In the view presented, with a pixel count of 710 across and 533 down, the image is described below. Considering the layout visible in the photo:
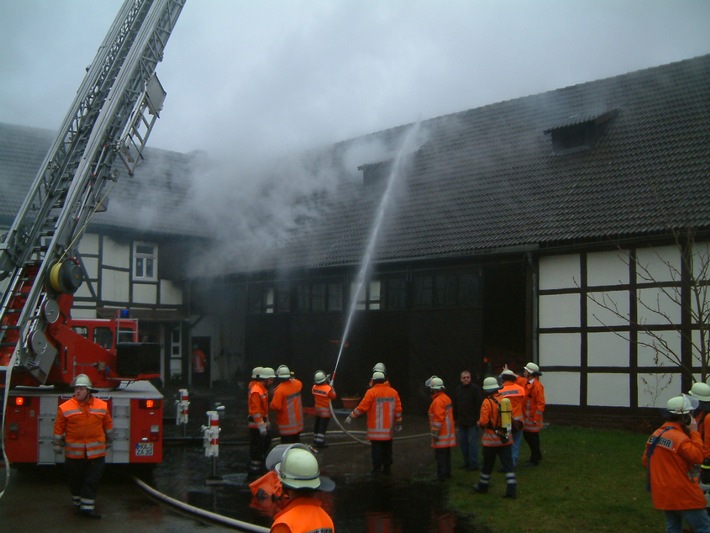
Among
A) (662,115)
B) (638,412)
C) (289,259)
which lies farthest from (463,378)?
(289,259)

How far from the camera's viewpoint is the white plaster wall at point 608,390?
45.1 ft

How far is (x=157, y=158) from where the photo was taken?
82.6 ft

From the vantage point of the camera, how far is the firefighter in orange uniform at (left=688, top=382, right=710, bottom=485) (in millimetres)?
6656

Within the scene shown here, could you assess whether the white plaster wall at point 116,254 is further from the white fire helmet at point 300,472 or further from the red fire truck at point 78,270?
the white fire helmet at point 300,472

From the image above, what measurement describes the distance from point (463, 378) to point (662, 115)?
9048mm

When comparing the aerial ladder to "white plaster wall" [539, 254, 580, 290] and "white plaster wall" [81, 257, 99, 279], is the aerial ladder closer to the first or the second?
"white plaster wall" [539, 254, 580, 290]

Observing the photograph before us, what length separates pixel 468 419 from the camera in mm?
10500

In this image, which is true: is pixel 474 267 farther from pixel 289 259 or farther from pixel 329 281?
pixel 289 259

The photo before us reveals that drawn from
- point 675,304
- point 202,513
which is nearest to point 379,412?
point 202,513

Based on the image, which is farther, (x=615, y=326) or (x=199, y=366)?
(x=199, y=366)

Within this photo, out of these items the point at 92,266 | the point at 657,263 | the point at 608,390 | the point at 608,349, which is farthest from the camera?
the point at 92,266

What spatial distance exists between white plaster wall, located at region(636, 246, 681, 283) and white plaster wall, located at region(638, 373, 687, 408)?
68.9 inches

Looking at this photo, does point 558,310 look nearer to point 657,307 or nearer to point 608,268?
point 608,268

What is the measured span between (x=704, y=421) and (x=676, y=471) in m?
1.07
